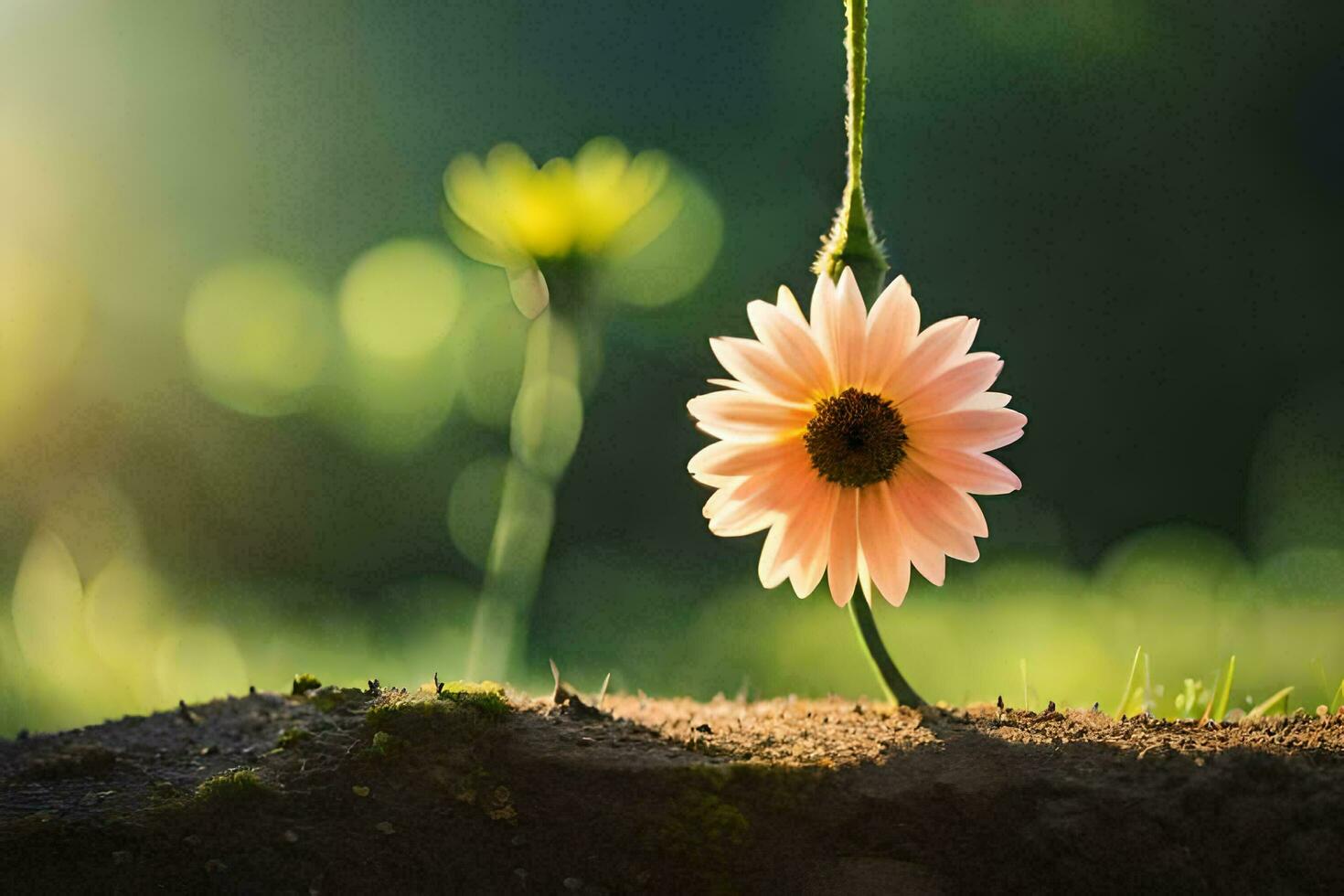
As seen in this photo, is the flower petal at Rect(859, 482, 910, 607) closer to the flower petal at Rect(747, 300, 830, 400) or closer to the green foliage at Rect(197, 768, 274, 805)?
the flower petal at Rect(747, 300, 830, 400)

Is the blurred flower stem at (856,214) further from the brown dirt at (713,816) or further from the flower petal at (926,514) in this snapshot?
the brown dirt at (713,816)

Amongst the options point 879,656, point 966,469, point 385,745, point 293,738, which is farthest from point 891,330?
point 293,738

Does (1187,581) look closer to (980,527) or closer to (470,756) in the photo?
(980,527)

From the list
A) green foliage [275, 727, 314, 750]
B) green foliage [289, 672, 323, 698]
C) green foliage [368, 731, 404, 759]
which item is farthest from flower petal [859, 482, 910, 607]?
green foliage [289, 672, 323, 698]

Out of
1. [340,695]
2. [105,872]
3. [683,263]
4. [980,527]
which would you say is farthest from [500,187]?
[105,872]

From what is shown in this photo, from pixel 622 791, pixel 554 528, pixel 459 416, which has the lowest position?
pixel 622 791

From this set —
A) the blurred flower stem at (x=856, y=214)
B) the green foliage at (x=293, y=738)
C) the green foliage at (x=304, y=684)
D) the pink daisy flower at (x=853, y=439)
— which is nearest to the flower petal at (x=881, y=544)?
the pink daisy flower at (x=853, y=439)
